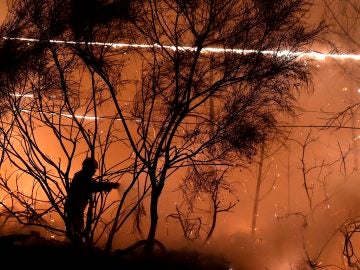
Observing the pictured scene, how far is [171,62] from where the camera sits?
7902mm

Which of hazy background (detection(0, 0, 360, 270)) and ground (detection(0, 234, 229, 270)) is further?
hazy background (detection(0, 0, 360, 270))

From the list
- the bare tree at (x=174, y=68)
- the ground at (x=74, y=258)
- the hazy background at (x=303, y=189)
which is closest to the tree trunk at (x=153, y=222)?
the bare tree at (x=174, y=68)

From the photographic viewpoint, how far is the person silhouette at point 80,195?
802cm

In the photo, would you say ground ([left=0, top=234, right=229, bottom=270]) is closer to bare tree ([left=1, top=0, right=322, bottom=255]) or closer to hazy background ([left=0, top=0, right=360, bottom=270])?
bare tree ([left=1, top=0, right=322, bottom=255])

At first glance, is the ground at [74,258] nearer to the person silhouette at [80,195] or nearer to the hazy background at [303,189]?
the person silhouette at [80,195]

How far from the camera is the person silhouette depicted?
8016 mm

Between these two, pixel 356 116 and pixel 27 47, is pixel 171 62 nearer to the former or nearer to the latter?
pixel 27 47

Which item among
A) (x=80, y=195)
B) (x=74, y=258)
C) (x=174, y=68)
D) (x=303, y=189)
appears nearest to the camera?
(x=74, y=258)

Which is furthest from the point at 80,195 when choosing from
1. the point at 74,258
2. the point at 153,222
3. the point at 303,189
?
the point at 303,189

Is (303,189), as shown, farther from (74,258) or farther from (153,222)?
(74,258)

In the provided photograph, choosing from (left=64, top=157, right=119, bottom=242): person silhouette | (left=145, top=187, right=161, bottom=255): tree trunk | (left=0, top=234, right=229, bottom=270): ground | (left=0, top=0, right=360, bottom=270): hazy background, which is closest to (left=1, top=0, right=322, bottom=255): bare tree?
(left=145, top=187, right=161, bottom=255): tree trunk

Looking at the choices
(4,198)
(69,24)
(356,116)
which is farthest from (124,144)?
(356,116)

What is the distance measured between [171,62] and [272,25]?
77.6 inches

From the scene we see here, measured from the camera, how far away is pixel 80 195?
26.8 ft
